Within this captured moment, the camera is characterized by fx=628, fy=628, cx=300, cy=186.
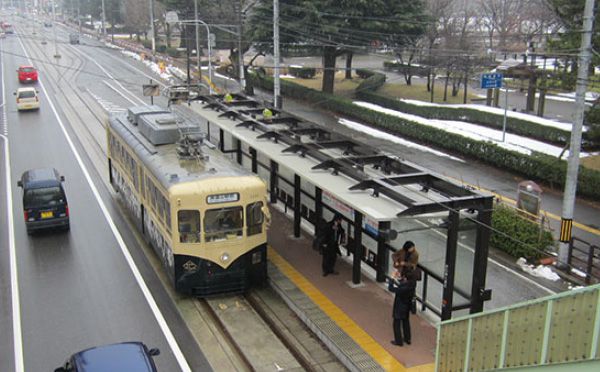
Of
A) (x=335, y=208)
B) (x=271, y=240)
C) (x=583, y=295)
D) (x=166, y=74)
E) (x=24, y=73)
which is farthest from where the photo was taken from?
(x=166, y=74)

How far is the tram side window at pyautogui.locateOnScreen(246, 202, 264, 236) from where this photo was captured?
46.5ft

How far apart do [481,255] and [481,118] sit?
2530cm

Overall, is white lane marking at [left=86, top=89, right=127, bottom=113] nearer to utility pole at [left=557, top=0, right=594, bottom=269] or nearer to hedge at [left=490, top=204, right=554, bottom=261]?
hedge at [left=490, top=204, right=554, bottom=261]

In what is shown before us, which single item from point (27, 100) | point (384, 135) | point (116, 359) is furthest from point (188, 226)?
point (27, 100)

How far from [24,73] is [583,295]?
54167mm

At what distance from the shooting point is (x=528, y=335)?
8.05 m

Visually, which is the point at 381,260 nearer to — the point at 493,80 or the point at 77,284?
the point at 77,284

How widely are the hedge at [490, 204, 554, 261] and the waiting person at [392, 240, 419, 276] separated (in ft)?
21.9

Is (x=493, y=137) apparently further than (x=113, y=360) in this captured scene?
Yes

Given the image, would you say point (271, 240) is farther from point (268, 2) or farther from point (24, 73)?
point (24, 73)

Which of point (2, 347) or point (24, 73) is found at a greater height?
point (24, 73)

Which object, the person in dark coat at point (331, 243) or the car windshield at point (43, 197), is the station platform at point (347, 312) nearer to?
the person in dark coat at point (331, 243)

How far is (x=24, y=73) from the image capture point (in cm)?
5306

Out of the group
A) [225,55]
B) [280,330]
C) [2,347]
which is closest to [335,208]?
[280,330]
